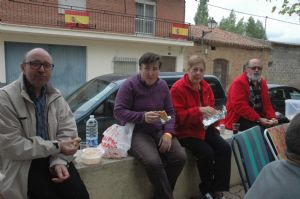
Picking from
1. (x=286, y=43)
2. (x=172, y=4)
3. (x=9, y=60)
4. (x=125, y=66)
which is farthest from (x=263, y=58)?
(x=9, y=60)

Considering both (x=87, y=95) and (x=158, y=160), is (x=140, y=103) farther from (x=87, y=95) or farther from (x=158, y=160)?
(x=87, y=95)

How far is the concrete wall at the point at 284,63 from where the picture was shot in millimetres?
25266

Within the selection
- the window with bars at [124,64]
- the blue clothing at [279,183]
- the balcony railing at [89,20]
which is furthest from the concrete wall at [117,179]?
the window with bars at [124,64]

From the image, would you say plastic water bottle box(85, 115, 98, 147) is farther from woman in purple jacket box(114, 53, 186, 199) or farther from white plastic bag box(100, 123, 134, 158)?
woman in purple jacket box(114, 53, 186, 199)

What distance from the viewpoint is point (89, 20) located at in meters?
17.1

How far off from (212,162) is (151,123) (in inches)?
35.2

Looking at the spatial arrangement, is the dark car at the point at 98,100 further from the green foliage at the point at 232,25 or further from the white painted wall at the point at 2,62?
the green foliage at the point at 232,25

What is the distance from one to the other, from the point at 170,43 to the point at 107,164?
55.3ft

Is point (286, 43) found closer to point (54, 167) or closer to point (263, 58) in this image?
point (263, 58)

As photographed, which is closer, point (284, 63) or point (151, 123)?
point (151, 123)

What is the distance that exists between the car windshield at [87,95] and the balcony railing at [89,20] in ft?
34.7

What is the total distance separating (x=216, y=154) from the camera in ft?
12.0

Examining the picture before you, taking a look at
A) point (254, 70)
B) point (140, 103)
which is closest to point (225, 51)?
point (254, 70)

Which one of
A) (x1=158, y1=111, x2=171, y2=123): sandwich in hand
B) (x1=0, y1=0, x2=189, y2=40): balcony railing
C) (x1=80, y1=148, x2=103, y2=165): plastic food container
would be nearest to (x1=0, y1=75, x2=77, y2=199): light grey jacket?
(x1=80, y1=148, x2=103, y2=165): plastic food container
